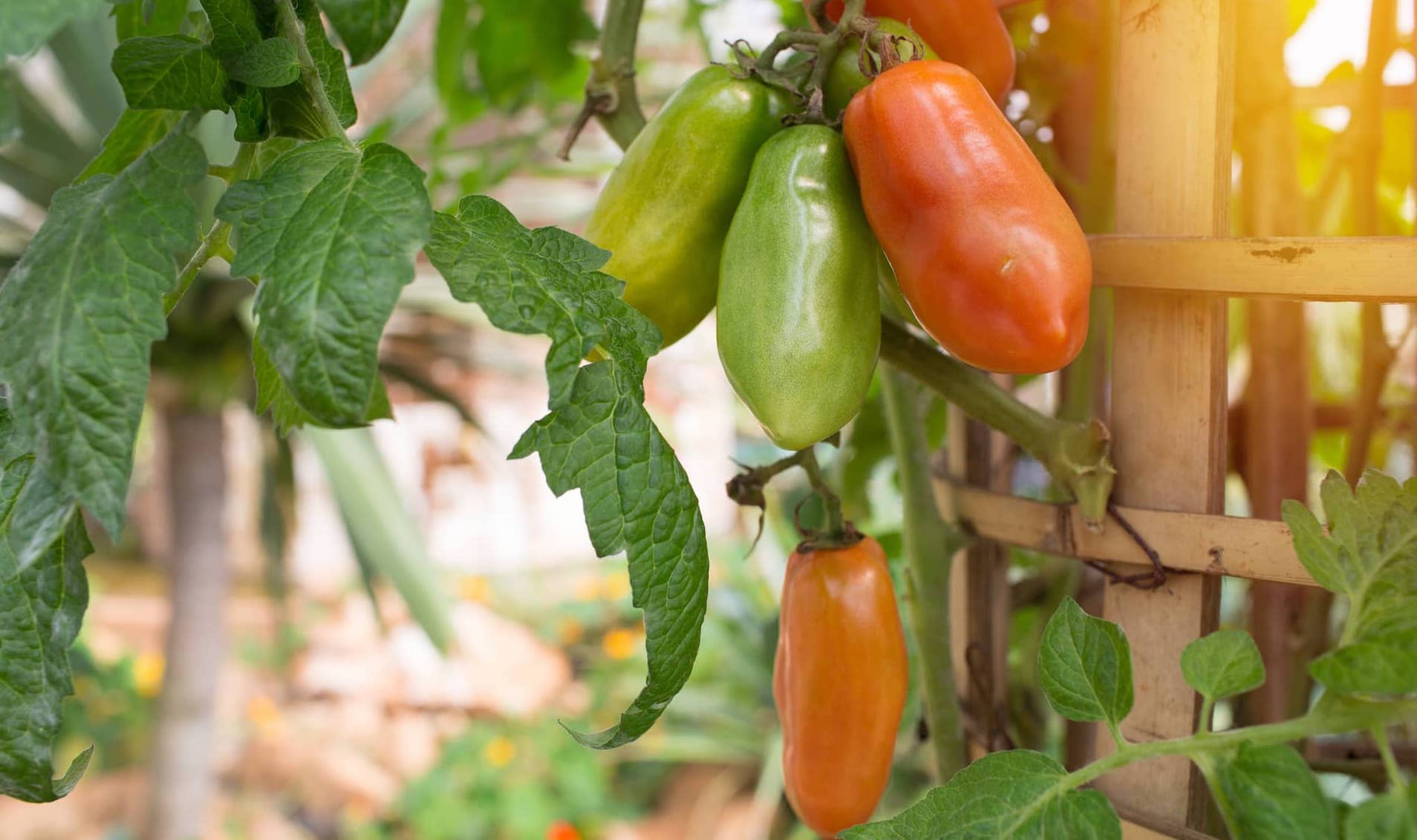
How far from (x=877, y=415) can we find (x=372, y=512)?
3.86 feet

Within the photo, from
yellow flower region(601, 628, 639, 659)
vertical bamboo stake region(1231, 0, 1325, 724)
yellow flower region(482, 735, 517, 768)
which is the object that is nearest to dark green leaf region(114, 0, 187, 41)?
vertical bamboo stake region(1231, 0, 1325, 724)

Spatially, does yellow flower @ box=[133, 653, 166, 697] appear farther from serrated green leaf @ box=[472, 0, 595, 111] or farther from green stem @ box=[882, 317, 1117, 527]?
green stem @ box=[882, 317, 1117, 527]

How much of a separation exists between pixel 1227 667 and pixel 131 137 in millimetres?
403

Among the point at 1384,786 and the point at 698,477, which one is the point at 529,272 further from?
the point at 698,477

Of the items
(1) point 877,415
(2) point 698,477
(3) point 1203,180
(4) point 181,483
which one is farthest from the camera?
(2) point 698,477

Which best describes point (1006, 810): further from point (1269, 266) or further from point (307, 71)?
point (307, 71)

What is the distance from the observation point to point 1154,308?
46cm

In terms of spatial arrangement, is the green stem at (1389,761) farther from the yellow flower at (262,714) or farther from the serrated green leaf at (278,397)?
the yellow flower at (262,714)

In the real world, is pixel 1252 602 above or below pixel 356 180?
below

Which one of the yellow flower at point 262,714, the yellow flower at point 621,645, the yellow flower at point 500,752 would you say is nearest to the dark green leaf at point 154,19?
the yellow flower at point 500,752

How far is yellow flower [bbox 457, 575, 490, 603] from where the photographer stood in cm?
292

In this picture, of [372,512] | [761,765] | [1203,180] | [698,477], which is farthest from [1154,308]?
[698,477]

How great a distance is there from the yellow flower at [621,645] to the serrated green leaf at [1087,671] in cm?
225

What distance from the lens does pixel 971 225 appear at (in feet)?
1.25
